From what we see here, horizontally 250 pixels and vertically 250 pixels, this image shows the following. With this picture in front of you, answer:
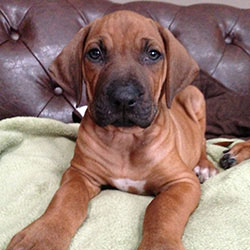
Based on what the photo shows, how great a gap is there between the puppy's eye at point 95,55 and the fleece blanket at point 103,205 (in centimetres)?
60

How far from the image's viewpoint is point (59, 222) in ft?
4.16

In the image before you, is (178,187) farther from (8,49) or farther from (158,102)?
(8,49)

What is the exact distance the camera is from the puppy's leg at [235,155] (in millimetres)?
2072

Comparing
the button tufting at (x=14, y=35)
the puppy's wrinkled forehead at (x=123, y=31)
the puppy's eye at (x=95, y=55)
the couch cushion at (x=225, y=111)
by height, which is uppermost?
the puppy's wrinkled forehead at (x=123, y=31)

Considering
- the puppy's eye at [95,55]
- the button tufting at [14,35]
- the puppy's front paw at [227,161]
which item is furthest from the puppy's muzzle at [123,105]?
the button tufting at [14,35]

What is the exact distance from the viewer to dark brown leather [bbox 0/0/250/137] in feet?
8.80

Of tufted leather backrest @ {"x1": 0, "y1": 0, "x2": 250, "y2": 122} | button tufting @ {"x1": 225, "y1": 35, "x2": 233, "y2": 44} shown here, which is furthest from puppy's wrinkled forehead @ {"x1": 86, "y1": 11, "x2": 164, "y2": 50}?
button tufting @ {"x1": 225, "y1": 35, "x2": 233, "y2": 44}

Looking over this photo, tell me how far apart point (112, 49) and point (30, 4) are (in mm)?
1559

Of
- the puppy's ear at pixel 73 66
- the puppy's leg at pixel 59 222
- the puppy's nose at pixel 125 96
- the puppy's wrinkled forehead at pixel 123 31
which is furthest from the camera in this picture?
the puppy's ear at pixel 73 66

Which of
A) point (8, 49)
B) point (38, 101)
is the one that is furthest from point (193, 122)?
point (8, 49)

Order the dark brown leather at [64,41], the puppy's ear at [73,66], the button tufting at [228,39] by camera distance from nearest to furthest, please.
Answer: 1. the puppy's ear at [73,66]
2. the dark brown leather at [64,41]
3. the button tufting at [228,39]

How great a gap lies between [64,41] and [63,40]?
11 mm

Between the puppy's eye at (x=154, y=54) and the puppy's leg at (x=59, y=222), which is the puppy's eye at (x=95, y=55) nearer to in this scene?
the puppy's eye at (x=154, y=54)

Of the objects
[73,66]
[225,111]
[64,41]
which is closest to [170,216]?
[73,66]
